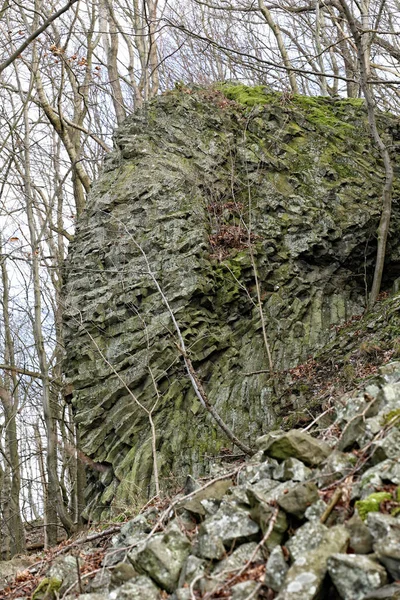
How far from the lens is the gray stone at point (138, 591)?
9.12ft

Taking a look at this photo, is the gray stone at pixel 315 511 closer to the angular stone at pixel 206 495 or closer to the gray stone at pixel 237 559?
the gray stone at pixel 237 559

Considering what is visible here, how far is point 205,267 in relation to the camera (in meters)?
8.12

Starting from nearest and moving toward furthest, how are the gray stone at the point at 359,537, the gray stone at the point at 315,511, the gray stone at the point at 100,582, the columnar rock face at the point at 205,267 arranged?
the gray stone at the point at 359,537, the gray stone at the point at 315,511, the gray stone at the point at 100,582, the columnar rock face at the point at 205,267

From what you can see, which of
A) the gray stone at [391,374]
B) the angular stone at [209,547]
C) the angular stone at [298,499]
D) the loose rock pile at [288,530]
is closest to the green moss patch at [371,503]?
the loose rock pile at [288,530]

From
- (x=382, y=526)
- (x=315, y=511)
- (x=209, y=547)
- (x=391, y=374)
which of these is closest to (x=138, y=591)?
(x=209, y=547)

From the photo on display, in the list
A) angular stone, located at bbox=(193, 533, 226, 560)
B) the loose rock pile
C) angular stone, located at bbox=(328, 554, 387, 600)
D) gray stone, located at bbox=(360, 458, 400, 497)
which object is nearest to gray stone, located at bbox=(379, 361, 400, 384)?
the loose rock pile

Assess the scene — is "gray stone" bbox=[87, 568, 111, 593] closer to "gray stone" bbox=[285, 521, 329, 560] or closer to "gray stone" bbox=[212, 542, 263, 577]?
"gray stone" bbox=[212, 542, 263, 577]

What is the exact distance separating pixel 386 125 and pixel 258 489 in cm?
860

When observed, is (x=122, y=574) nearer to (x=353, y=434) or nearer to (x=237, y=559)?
(x=237, y=559)

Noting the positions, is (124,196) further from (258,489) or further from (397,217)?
(258,489)

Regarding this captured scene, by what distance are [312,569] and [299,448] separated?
98 cm

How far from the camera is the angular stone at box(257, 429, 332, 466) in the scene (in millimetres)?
3256

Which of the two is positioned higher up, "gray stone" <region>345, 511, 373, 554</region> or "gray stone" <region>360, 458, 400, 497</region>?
"gray stone" <region>360, 458, 400, 497</region>

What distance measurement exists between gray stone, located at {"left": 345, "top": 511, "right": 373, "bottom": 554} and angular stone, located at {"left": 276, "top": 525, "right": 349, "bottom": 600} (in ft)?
0.09
